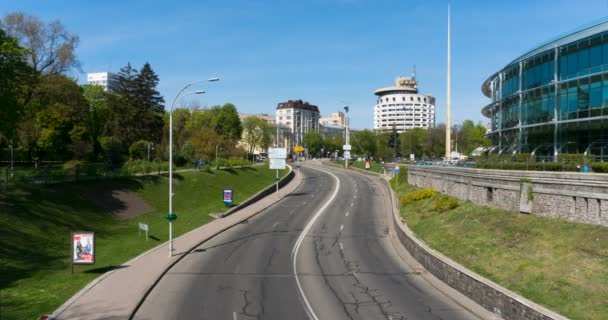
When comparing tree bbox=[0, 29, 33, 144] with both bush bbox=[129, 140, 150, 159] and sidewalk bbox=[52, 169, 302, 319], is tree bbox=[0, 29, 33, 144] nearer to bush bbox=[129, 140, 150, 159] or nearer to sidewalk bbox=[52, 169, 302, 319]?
sidewalk bbox=[52, 169, 302, 319]

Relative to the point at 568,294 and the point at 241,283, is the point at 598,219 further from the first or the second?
the point at 241,283

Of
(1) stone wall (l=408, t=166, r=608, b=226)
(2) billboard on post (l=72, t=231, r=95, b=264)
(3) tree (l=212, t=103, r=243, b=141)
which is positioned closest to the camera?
(1) stone wall (l=408, t=166, r=608, b=226)

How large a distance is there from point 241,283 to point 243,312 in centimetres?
407

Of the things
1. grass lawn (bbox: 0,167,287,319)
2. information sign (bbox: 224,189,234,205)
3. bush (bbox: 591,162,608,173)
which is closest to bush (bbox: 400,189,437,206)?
bush (bbox: 591,162,608,173)

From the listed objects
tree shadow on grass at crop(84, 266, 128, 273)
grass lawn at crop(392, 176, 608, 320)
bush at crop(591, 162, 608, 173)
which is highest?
bush at crop(591, 162, 608, 173)

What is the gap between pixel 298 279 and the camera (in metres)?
20.7

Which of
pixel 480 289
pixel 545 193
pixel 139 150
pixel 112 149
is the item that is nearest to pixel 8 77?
pixel 480 289

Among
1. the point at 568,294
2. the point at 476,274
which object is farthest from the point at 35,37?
the point at 568,294

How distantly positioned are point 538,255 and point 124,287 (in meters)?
15.8

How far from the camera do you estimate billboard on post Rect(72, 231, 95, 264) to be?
66.7 feet

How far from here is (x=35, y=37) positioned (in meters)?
46.0

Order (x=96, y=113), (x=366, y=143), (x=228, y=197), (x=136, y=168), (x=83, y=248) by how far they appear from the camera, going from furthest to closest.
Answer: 1. (x=366, y=143)
2. (x=96, y=113)
3. (x=136, y=168)
4. (x=228, y=197)
5. (x=83, y=248)

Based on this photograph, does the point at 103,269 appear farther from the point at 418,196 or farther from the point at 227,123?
the point at 227,123

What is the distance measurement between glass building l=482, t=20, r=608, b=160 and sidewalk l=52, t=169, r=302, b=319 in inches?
1331
